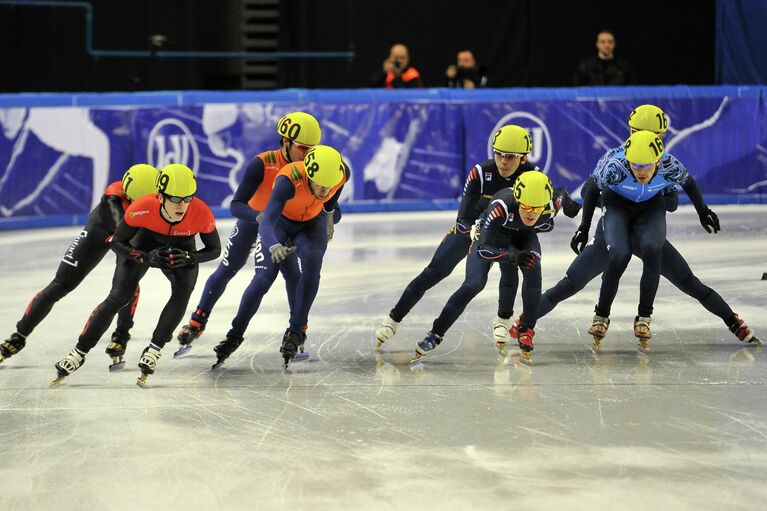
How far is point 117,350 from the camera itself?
23.0ft

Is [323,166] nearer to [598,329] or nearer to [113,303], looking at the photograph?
[113,303]

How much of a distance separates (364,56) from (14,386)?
1127 centimetres

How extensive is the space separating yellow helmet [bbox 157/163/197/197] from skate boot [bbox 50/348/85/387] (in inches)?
42.3

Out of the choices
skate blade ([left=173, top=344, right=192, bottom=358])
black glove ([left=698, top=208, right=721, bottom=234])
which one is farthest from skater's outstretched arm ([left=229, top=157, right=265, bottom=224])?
black glove ([left=698, top=208, right=721, bottom=234])

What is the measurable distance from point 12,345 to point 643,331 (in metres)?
3.84

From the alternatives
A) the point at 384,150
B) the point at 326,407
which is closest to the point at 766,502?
the point at 326,407

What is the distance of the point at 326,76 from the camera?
55.7 feet

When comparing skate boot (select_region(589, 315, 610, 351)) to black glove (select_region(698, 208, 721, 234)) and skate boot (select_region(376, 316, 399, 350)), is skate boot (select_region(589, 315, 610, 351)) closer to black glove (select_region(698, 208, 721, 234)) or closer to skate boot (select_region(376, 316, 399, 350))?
black glove (select_region(698, 208, 721, 234))

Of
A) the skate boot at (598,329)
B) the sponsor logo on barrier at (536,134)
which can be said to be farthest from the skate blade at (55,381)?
the sponsor logo on barrier at (536,134)

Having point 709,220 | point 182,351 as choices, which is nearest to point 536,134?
point 709,220

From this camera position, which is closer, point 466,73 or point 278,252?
point 278,252

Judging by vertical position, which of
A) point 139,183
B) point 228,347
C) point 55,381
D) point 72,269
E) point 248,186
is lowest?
point 55,381

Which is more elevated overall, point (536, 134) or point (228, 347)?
point (536, 134)

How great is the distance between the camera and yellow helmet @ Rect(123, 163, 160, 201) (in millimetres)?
6754
